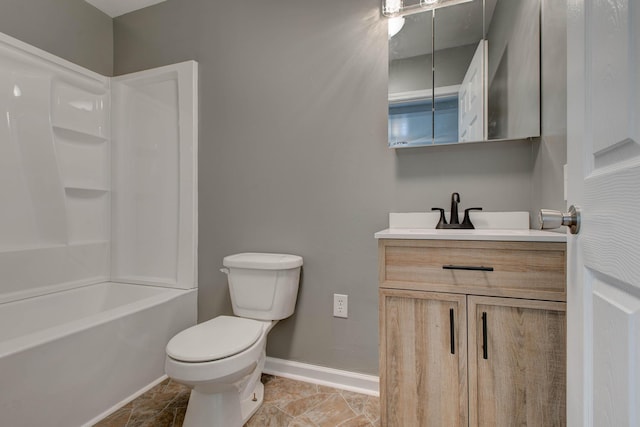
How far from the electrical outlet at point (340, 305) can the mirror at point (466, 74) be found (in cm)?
86

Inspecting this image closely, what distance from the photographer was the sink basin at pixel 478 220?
4.80ft

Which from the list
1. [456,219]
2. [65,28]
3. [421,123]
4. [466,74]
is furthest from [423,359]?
[65,28]

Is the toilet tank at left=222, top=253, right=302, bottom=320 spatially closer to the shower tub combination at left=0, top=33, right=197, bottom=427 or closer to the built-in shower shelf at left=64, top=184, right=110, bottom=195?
the shower tub combination at left=0, top=33, right=197, bottom=427

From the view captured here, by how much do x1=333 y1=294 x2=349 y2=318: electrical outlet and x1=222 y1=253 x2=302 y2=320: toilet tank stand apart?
242 millimetres

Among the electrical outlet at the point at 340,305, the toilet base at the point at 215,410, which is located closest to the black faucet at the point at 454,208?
the electrical outlet at the point at 340,305

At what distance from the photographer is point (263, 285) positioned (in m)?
1.69

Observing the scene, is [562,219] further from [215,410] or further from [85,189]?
[85,189]

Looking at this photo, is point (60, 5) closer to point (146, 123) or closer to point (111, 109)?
point (111, 109)

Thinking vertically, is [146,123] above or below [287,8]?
below

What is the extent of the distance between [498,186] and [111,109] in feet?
8.44

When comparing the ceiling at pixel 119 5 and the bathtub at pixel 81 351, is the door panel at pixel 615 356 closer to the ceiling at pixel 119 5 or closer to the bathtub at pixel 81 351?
the bathtub at pixel 81 351

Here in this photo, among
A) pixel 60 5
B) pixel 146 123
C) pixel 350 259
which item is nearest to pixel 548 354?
pixel 350 259

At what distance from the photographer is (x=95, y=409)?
146cm

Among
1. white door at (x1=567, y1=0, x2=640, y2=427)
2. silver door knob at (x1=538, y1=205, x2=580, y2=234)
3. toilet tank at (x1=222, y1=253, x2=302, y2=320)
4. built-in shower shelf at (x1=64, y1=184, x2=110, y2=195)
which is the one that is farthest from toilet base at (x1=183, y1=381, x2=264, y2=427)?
built-in shower shelf at (x1=64, y1=184, x2=110, y2=195)
